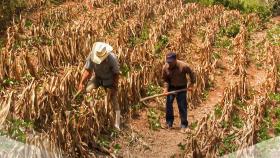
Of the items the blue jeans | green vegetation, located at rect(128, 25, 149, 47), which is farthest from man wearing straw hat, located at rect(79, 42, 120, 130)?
green vegetation, located at rect(128, 25, 149, 47)

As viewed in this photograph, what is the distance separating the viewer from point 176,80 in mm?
9320

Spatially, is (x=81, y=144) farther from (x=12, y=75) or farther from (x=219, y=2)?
(x=219, y=2)

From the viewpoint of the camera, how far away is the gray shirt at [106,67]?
8727mm

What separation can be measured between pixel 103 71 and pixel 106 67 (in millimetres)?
90

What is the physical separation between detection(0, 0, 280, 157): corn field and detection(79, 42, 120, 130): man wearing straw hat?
19cm

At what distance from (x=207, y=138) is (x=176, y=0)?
15.8m

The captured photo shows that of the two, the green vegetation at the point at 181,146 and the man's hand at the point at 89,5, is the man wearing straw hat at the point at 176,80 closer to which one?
the green vegetation at the point at 181,146

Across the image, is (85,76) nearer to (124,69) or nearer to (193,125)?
(193,125)

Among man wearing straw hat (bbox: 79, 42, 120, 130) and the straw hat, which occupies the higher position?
the straw hat

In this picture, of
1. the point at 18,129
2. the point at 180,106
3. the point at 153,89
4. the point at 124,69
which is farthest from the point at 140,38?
the point at 18,129

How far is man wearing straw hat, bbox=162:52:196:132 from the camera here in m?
9.18

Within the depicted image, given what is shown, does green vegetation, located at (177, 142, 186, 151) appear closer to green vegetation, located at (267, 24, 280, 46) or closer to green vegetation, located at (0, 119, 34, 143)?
green vegetation, located at (0, 119, 34, 143)

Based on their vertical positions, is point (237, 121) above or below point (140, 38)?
below

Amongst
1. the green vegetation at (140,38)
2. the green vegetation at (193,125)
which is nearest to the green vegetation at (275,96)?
the green vegetation at (193,125)
